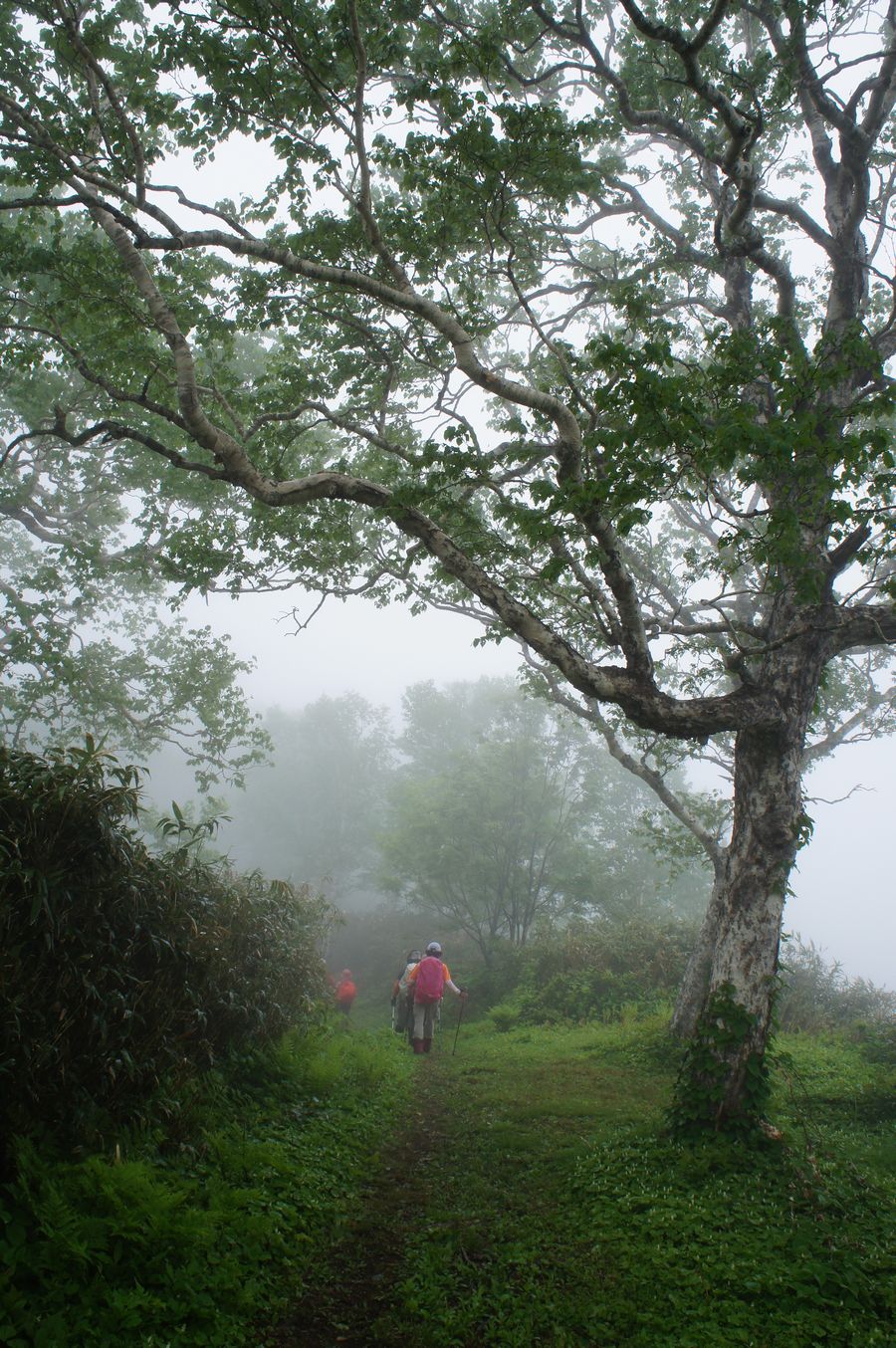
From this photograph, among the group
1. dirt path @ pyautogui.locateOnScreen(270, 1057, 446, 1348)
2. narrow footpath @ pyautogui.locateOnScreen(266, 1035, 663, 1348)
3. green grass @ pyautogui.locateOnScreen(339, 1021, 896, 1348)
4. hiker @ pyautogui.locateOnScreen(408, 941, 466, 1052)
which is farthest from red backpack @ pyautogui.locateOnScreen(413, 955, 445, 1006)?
dirt path @ pyautogui.locateOnScreen(270, 1057, 446, 1348)

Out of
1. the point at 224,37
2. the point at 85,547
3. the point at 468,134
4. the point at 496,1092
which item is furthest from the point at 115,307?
the point at 496,1092

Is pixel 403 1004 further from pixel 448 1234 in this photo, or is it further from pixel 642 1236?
pixel 642 1236

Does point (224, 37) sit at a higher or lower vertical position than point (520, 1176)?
higher

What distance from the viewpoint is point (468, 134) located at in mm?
6496

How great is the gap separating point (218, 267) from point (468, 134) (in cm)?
517

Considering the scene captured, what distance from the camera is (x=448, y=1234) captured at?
16.1 ft

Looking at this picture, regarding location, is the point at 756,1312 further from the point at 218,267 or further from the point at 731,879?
the point at 218,267

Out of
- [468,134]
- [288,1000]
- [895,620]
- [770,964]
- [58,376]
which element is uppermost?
[58,376]

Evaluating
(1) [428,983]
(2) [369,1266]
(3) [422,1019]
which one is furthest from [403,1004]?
(2) [369,1266]

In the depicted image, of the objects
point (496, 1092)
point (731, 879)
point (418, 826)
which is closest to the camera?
point (731, 879)

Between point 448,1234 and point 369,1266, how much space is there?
66 cm

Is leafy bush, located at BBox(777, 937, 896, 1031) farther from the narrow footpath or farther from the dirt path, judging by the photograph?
the dirt path

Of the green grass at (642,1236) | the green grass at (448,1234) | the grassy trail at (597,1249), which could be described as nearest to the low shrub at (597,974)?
the green grass at (642,1236)

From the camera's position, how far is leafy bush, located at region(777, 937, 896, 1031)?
600 inches
